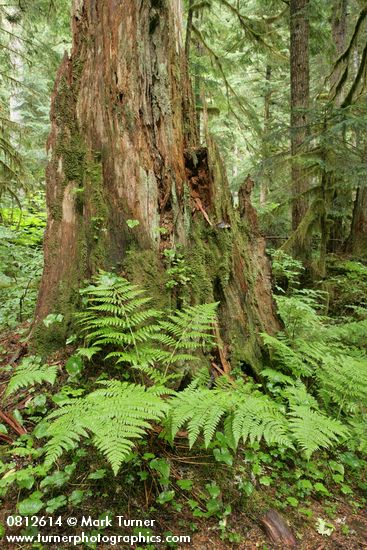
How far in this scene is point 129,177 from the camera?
3.15 metres

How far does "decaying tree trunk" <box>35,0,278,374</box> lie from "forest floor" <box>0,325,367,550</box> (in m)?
1.07

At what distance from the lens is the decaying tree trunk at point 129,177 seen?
3135 mm

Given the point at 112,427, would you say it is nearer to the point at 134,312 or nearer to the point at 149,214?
the point at 134,312

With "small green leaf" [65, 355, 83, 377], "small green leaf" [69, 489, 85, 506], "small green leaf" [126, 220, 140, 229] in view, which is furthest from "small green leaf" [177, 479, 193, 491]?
"small green leaf" [126, 220, 140, 229]

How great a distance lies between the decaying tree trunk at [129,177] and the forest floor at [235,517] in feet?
3.51

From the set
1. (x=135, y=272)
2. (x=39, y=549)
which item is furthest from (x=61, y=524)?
(x=135, y=272)

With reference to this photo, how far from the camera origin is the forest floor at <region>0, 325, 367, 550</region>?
210cm

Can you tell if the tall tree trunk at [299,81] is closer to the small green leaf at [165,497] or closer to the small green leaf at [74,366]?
the small green leaf at [74,366]


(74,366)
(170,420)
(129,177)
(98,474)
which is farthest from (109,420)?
(129,177)

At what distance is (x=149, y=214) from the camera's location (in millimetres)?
3170

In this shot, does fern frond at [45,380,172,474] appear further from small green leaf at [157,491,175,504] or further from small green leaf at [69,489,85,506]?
small green leaf at [157,491,175,504]

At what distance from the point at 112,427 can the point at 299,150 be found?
6.34 metres

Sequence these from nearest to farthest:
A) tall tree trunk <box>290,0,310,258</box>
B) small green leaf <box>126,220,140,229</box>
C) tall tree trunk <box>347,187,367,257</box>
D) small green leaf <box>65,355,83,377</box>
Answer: small green leaf <box>65,355,83,377</box>
small green leaf <box>126,220,140,229</box>
tall tree trunk <box>290,0,310,258</box>
tall tree trunk <box>347,187,367,257</box>

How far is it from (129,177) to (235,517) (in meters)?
2.55
